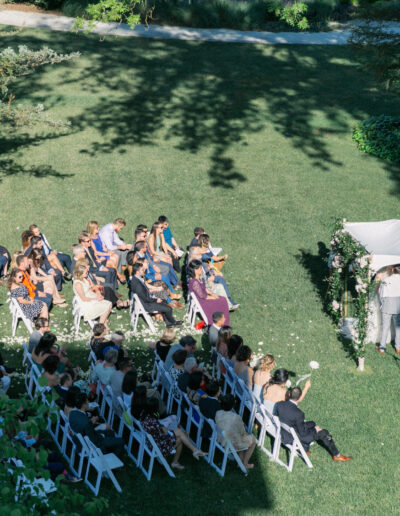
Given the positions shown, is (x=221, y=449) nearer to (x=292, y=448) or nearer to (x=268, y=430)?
(x=268, y=430)

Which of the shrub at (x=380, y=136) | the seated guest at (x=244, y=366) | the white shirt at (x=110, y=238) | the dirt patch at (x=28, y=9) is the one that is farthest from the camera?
the dirt patch at (x=28, y=9)

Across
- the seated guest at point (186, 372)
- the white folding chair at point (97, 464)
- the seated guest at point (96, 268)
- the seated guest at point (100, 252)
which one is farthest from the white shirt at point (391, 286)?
the white folding chair at point (97, 464)

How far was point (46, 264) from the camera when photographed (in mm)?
12820

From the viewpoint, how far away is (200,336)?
11.8m

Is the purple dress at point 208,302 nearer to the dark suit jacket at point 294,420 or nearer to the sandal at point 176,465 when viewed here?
the dark suit jacket at point 294,420

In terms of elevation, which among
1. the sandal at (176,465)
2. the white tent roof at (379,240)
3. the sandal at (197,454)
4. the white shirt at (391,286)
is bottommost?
the sandal at (176,465)

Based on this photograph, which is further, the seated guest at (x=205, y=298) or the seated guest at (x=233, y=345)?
the seated guest at (x=205, y=298)

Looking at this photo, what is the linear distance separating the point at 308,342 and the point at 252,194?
6849 mm

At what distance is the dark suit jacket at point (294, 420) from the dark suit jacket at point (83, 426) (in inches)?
102

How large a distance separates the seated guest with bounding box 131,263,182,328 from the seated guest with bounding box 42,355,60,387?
2.88 m

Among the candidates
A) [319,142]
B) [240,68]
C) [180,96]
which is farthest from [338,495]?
[240,68]

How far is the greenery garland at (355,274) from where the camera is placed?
1081cm

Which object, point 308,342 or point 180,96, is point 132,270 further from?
point 180,96

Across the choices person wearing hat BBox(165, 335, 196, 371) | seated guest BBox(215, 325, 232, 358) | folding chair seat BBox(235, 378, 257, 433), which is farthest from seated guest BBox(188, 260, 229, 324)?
folding chair seat BBox(235, 378, 257, 433)
